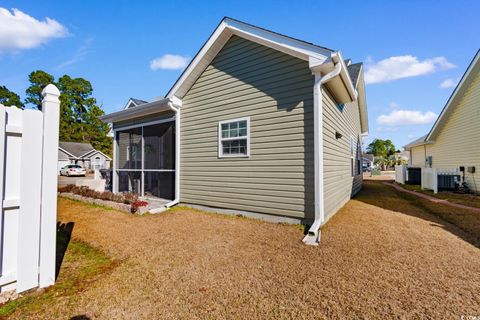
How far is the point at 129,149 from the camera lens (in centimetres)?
961

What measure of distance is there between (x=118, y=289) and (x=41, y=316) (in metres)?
0.68

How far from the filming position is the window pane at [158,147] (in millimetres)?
8453

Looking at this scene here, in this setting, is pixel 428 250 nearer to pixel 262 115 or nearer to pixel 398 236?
pixel 398 236

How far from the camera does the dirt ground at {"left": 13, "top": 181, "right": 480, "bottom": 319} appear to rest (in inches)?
90.2

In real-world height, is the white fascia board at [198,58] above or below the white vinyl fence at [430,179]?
above

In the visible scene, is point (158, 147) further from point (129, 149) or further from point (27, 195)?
point (27, 195)

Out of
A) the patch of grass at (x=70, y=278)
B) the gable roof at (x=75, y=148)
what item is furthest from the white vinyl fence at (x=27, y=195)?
the gable roof at (x=75, y=148)

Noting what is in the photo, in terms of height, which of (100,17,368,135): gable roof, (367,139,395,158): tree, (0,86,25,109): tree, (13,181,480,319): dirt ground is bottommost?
(13,181,480,319): dirt ground

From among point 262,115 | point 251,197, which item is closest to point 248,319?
point 251,197

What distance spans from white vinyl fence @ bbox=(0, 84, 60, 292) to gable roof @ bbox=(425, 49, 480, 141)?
575 inches

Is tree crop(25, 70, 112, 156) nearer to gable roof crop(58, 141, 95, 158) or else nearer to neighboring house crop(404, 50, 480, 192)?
gable roof crop(58, 141, 95, 158)

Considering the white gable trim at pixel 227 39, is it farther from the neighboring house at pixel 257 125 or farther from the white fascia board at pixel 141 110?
the white fascia board at pixel 141 110

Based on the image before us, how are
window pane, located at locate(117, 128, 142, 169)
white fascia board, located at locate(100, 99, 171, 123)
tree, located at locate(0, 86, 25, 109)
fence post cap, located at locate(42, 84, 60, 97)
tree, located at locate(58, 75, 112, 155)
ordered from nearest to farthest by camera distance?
fence post cap, located at locate(42, 84, 60, 97)
white fascia board, located at locate(100, 99, 171, 123)
window pane, located at locate(117, 128, 142, 169)
tree, located at locate(0, 86, 25, 109)
tree, located at locate(58, 75, 112, 155)

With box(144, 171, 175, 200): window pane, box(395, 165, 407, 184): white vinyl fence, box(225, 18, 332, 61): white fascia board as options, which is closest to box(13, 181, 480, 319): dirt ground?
box(144, 171, 175, 200): window pane
